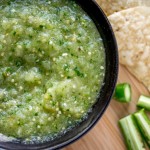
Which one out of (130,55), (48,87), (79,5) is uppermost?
(79,5)

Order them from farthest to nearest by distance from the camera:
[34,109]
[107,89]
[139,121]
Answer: [139,121] → [107,89] → [34,109]

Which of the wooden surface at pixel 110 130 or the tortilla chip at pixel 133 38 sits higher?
the tortilla chip at pixel 133 38

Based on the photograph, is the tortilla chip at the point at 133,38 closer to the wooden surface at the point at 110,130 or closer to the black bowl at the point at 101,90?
the wooden surface at the point at 110,130

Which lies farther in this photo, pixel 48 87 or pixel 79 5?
pixel 79 5

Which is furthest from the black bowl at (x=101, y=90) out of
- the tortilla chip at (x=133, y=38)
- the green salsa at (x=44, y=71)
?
the tortilla chip at (x=133, y=38)

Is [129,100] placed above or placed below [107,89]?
below

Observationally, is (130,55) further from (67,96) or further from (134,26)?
(67,96)

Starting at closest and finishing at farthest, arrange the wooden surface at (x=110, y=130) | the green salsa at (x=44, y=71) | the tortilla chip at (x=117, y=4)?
the green salsa at (x=44, y=71)
the wooden surface at (x=110, y=130)
the tortilla chip at (x=117, y=4)

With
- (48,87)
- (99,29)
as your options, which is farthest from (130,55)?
(48,87)
